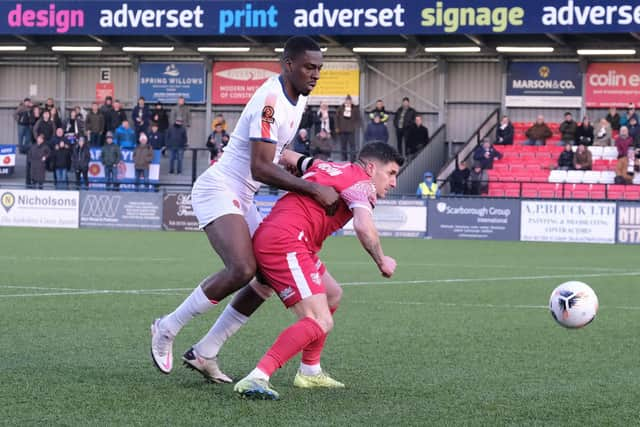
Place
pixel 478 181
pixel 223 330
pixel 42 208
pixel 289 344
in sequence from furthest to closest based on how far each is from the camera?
pixel 478 181 → pixel 42 208 → pixel 223 330 → pixel 289 344

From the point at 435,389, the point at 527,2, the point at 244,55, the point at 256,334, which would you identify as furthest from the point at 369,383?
the point at 244,55

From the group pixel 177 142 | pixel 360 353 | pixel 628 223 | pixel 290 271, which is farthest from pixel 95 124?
pixel 290 271

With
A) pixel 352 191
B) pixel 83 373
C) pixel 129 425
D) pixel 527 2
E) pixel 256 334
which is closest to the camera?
pixel 129 425

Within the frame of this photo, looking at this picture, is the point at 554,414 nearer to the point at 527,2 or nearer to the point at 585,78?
the point at 527,2

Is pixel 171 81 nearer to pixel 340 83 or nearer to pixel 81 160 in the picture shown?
pixel 340 83

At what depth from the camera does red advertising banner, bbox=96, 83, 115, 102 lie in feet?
145

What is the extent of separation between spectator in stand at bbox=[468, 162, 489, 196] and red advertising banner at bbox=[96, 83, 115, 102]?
15.8 m

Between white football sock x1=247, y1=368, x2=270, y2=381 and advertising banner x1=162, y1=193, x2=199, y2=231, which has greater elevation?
white football sock x1=247, y1=368, x2=270, y2=381

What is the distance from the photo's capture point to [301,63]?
7.11m

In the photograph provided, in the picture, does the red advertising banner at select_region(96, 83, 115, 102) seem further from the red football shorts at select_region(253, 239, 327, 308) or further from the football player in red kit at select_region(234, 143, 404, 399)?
the red football shorts at select_region(253, 239, 327, 308)

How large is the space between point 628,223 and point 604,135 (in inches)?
291

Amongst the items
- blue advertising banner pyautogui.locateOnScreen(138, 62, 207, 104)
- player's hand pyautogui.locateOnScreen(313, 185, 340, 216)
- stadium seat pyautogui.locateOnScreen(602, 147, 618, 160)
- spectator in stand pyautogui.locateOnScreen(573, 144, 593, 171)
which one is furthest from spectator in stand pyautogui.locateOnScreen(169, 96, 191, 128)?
player's hand pyautogui.locateOnScreen(313, 185, 340, 216)

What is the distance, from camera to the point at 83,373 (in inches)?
296

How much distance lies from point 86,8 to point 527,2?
14532 mm
